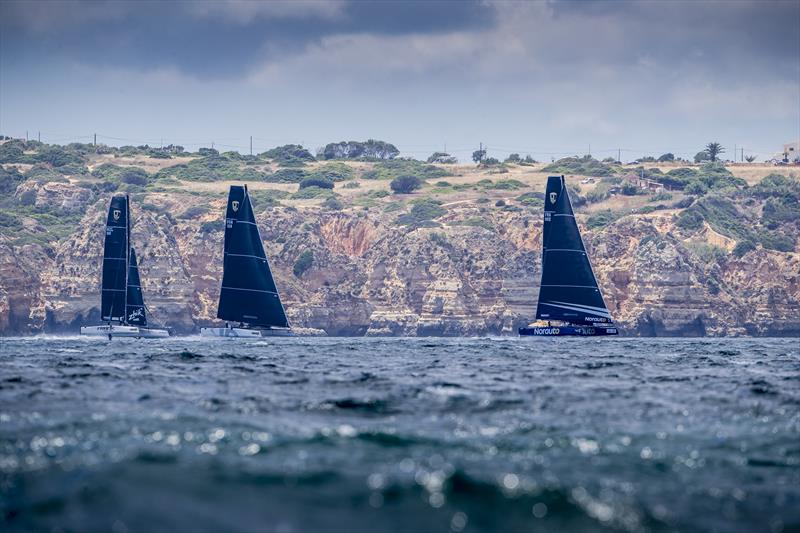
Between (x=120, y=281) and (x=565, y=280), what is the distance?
1258 inches

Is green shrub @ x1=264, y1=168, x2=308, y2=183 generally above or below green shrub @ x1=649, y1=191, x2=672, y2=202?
above

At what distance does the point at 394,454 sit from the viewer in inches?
818

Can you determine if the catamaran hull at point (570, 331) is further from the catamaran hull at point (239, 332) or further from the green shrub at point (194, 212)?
the green shrub at point (194, 212)

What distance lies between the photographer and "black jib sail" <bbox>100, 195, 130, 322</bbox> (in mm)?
88312

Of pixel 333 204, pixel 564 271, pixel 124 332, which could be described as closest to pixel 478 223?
pixel 333 204

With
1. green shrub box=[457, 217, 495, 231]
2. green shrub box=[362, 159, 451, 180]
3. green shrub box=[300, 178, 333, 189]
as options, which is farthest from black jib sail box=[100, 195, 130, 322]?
green shrub box=[362, 159, 451, 180]

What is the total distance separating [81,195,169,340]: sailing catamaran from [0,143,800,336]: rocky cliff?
24022mm

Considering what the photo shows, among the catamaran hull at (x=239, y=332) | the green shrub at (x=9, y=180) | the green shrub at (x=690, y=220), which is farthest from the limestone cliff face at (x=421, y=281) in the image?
the green shrub at (x=9, y=180)

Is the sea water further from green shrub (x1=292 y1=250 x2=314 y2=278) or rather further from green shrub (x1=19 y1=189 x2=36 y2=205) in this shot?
green shrub (x1=19 y1=189 x2=36 y2=205)

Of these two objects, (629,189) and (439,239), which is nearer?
(439,239)

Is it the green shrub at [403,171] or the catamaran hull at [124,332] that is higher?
the green shrub at [403,171]

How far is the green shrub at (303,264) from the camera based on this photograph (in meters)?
124

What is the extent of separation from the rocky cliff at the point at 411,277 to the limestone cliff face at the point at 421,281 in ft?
0.44

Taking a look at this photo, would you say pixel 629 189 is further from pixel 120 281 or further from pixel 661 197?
pixel 120 281
